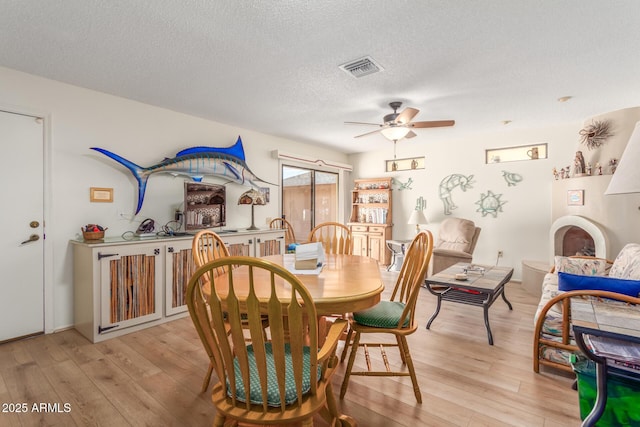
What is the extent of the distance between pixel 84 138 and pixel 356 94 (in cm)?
272

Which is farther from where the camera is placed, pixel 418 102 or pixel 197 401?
pixel 418 102

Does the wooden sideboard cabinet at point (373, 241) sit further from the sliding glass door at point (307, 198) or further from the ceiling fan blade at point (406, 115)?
the ceiling fan blade at point (406, 115)

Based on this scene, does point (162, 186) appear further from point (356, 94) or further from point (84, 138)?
point (356, 94)

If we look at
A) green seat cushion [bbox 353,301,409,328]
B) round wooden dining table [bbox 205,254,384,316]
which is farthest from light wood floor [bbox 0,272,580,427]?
round wooden dining table [bbox 205,254,384,316]

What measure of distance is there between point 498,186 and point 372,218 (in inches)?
89.0

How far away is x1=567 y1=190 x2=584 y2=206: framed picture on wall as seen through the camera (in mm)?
3746

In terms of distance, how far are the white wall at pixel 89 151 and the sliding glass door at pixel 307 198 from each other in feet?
5.86

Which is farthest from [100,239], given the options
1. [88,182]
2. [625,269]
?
[625,269]

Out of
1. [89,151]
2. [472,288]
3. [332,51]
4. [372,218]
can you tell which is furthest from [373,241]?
[89,151]

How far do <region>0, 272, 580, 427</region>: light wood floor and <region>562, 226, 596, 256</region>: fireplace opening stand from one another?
2020mm

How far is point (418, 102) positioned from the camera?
10.8ft

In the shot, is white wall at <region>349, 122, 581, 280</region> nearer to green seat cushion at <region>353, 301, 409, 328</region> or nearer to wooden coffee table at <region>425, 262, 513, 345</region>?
wooden coffee table at <region>425, 262, 513, 345</region>

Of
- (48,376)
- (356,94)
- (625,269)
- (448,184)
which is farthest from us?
(448,184)

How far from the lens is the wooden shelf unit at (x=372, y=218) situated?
5.73 m
